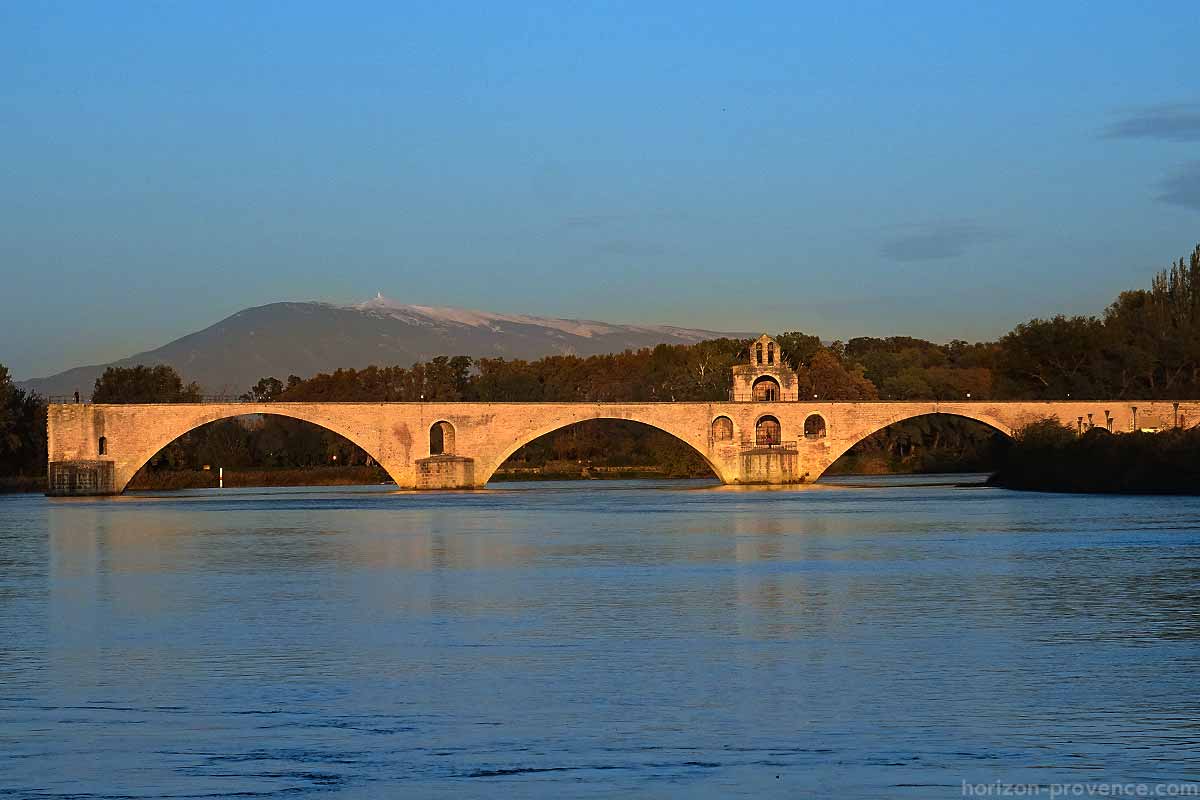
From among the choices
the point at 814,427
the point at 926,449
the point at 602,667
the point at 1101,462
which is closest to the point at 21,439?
the point at 814,427

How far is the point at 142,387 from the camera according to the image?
98.2 metres

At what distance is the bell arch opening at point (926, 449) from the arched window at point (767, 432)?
1045cm

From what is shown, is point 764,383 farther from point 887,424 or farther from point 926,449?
point 926,449

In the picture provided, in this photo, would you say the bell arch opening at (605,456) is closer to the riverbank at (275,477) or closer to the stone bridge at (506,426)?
the riverbank at (275,477)

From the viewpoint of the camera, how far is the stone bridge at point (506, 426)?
74.2m

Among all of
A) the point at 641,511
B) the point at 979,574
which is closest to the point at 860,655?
the point at 979,574

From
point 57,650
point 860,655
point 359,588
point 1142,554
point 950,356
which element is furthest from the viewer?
point 950,356

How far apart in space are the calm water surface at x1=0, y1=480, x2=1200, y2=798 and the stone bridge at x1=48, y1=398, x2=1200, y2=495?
1458 inches

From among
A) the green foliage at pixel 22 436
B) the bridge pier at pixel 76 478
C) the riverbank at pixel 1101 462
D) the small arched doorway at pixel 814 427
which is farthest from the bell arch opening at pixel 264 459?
the riverbank at pixel 1101 462

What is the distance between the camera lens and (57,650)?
64.8 ft

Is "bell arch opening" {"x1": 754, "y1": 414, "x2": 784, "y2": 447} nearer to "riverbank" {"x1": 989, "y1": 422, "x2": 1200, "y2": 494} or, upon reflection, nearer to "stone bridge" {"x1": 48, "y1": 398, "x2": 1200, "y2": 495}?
"stone bridge" {"x1": 48, "y1": 398, "x2": 1200, "y2": 495}

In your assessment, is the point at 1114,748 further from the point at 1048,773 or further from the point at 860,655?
the point at 860,655

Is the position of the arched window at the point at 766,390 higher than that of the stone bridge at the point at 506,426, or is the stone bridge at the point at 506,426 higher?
the arched window at the point at 766,390

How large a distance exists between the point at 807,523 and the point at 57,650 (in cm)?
2914
